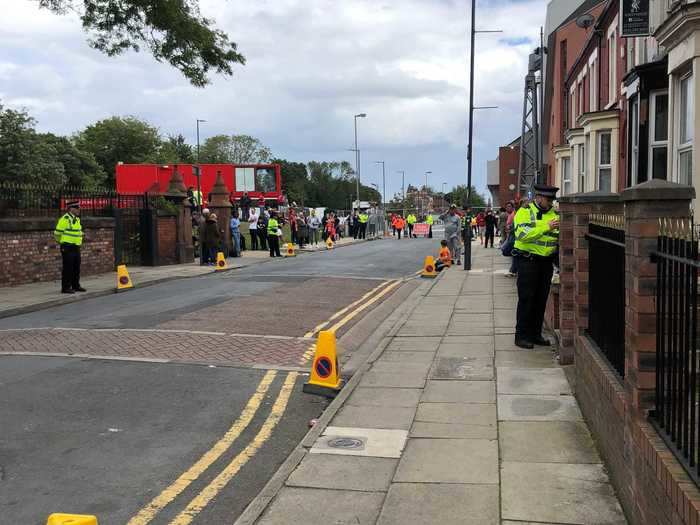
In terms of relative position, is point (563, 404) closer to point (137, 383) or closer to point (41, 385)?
point (137, 383)

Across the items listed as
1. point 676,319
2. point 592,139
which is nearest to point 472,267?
point 592,139

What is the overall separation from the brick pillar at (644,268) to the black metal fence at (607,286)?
765mm

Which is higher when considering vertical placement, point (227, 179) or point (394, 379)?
point (227, 179)

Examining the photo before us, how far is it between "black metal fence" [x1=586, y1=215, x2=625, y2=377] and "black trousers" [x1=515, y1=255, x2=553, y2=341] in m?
2.19

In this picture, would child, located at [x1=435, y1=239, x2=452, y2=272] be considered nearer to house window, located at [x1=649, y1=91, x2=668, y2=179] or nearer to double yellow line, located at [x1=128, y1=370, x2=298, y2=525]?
house window, located at [x1=649, y1=91, x2=668, y2=179]

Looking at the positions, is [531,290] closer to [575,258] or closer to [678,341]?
[575,258]

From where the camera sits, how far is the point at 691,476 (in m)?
3.09

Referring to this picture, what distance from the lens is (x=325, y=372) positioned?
24.5 feet

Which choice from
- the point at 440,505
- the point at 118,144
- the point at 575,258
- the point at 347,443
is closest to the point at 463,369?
the point at 575,258

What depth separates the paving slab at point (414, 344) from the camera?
9.30 metres

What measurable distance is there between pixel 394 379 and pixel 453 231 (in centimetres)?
1616

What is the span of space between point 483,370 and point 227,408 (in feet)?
9.22

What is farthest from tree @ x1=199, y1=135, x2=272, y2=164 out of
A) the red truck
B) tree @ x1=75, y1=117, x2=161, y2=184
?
the red truck

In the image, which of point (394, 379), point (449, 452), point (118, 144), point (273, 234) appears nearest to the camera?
point (449, 452)
